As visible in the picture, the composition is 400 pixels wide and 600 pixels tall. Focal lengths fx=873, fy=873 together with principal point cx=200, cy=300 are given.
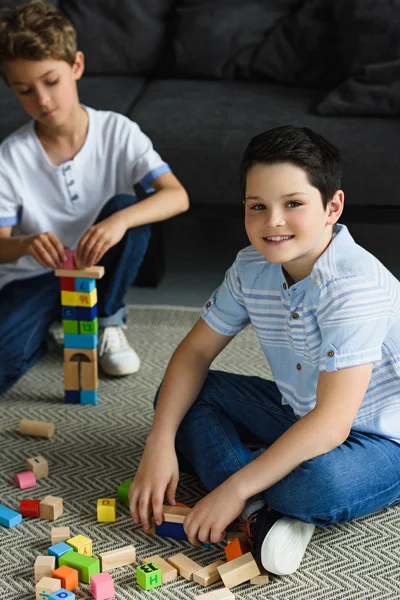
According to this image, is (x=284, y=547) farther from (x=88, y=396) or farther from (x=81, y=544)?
(x=88, y=396)

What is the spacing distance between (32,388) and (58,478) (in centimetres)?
37

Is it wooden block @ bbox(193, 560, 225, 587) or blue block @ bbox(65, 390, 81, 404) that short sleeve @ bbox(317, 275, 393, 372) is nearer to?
wooden block @ bbox(193, 560, 225, 587)

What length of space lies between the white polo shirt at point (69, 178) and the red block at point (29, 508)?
26.3 inches

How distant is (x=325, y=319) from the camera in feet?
4.09

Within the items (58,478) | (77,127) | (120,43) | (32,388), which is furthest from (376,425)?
(120,43)

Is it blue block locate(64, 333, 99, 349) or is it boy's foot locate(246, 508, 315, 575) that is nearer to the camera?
boy's foot locate(246, 508, 315, 575)

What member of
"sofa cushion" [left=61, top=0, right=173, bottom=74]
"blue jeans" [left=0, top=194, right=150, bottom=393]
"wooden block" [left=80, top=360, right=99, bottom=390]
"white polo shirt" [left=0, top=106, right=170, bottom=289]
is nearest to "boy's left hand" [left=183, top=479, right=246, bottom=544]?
"wooden block" [left=80, top=360, right=99, bottom=390]

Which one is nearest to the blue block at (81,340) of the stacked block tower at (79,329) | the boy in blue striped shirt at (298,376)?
the stacked block tower at (79,329)

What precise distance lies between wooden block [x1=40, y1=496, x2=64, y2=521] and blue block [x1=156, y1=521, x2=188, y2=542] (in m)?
0.17

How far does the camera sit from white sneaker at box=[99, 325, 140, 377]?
6.13ft

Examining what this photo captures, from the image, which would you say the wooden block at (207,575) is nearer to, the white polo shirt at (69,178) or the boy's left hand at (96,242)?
the boy's left hand at (96,242)

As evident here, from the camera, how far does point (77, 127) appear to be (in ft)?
6.13

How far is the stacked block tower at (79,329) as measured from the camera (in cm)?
170

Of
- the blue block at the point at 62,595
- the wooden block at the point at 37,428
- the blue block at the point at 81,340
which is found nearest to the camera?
the blue block at the point at 62,595
